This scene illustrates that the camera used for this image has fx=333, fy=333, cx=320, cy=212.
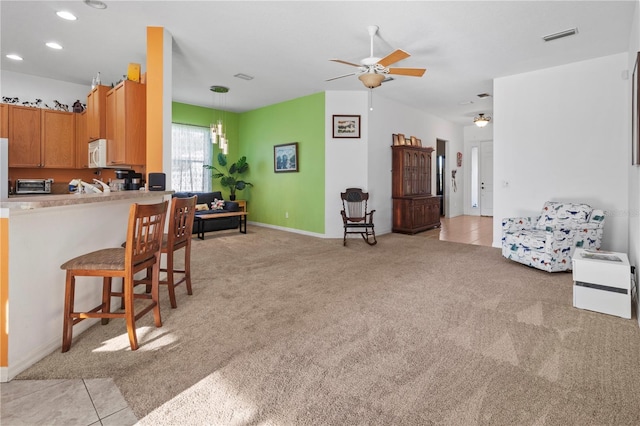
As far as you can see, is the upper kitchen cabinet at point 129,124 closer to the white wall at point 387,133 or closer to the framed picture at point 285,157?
the framed picture at point 285,157

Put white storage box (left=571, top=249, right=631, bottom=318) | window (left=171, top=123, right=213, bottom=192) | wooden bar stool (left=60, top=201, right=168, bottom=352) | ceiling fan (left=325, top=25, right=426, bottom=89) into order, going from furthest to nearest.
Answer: window (left=171, top=123, right=213, bottom=192) → ceiling fan (left=325, top=25, right=426, bottom=89) → white storage box (left=571, top=249, right=631, bottom=318) → wooden bar stool (left=60, top=201, right=168, bottom=352)

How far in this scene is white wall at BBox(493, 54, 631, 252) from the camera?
178 inches

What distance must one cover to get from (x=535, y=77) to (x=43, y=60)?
7.35 m

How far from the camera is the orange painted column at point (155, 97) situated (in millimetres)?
3803

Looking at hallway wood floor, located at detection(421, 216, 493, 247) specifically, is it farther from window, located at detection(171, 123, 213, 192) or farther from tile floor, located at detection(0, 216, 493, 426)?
tile floor, located at detection(0, 216, 493, 426)

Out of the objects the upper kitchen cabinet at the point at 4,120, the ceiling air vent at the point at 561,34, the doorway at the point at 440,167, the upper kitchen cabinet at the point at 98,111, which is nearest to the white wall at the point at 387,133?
the doorway at the point at 440,167

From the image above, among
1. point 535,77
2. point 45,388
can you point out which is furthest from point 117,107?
point 535,77

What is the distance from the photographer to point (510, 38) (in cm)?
404

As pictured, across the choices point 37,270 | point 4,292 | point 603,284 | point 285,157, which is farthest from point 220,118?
point 603,284

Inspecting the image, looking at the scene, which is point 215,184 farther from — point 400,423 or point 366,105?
point 400,423

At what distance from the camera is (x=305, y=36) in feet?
13.1

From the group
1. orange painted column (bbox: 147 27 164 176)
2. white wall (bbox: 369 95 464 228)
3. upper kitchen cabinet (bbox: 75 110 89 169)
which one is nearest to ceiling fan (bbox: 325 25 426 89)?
orange painted column (bbox: 147 27 164 176)

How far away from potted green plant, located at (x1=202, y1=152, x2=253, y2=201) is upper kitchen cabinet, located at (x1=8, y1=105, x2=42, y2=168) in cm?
323

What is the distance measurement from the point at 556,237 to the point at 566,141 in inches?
71.6
